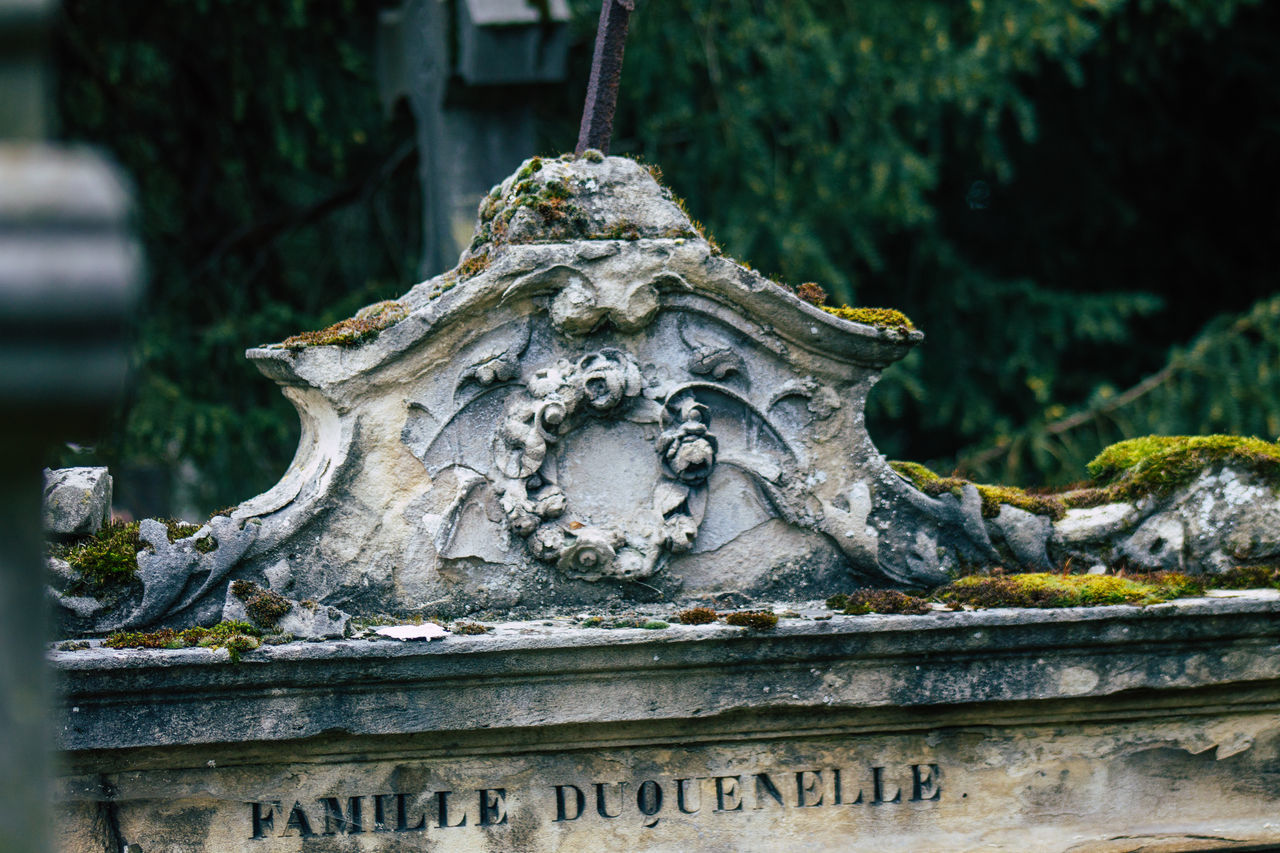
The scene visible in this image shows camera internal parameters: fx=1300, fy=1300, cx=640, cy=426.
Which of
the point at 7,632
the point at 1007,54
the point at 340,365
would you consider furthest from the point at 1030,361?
the point at 7,632

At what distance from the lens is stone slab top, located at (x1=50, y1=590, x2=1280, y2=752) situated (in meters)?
2.79

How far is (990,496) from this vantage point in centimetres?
345

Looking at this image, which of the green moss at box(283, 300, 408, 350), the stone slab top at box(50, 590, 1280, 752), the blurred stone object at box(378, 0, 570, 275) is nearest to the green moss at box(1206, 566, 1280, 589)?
the stone slab top at box(50, 590, 1280, 752)

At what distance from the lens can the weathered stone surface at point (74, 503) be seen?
9.65 feet

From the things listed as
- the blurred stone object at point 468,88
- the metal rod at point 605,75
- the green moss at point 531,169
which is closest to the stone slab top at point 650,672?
the green moss at point 531,169

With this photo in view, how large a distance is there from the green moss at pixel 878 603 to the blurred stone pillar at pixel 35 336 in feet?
7.91

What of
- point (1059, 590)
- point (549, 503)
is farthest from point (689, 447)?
point (1059, 590)

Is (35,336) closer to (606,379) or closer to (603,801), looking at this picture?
(606,379)

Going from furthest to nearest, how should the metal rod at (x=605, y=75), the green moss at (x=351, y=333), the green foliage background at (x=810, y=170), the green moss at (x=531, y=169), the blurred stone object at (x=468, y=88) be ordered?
the green foliage background at (x=810, y=170)
the blurred stone object at (x=468, y=88)
the metal rod at (x=605, y=75)
the green moss at (x=531, y=169)
the green moss at (x=351, y=333)

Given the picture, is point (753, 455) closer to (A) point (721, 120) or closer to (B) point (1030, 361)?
(A) point (721, 120)

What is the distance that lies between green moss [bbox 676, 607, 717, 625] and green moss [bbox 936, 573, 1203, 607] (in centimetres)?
62

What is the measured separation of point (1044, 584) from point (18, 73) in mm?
2820

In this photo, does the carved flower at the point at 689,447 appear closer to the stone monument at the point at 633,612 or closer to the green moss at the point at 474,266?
the stone monument at the point at 633,612

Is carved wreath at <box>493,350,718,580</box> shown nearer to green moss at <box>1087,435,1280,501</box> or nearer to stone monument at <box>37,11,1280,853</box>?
stone monument at <box>37,11,1280,853</box>
